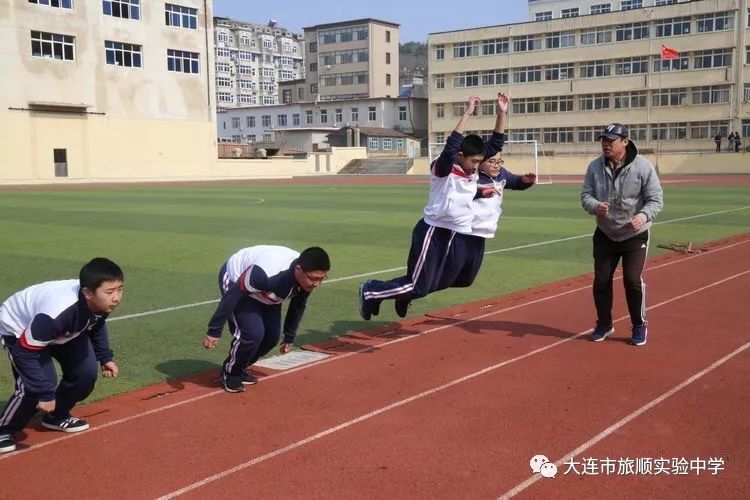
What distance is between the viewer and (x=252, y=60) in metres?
130

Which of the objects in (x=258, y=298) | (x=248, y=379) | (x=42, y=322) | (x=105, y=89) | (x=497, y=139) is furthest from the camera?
(x=105, y=89)

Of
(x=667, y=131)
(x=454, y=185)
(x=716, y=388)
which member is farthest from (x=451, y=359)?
(x=667, y=131)

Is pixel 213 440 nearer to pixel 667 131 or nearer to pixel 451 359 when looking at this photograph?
pixel 451 359

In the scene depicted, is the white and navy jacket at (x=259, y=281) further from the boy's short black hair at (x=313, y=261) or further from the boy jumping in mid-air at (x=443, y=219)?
the boy jumping in mid-air at (x=443, y=219)

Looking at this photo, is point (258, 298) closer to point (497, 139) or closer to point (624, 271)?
point (497, 139)

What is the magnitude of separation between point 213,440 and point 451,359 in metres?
2.44

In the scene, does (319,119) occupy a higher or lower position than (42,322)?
higher

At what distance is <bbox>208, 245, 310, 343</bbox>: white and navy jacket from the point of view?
17.5ft

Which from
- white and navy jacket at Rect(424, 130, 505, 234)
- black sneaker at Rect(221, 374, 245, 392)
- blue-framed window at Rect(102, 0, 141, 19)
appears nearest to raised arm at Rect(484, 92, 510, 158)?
white and navy jacket at Rect(424, 130, 505, 234)

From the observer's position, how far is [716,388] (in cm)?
566

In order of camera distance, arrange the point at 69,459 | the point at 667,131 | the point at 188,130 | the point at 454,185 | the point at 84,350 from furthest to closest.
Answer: the point at 667,131 → the point at 188,130 → the point at 454,185 → the point at 84,350 → the point at 69,459

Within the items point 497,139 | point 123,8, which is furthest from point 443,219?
point 123,8

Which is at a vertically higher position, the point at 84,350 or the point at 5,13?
the point at 5,13

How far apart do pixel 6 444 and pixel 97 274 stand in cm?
117
